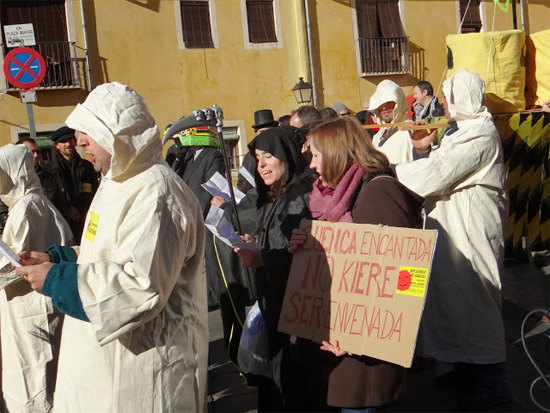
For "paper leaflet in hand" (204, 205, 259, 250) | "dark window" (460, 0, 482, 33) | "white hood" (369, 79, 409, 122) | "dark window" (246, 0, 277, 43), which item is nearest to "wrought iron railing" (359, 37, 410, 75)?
"dark window" (460, 0, 482, 33)

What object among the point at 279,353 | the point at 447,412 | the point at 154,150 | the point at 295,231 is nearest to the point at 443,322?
the point at 447,412

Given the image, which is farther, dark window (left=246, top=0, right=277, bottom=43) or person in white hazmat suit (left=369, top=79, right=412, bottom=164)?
dark window (left=246, top=0, right=277, bottom=43)

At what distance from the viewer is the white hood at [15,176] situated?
427 cm

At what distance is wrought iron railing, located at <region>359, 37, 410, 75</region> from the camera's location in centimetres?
1939

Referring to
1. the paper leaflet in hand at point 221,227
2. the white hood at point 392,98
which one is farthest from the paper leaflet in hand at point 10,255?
the white hood at point 392,98

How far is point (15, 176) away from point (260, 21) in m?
15.0

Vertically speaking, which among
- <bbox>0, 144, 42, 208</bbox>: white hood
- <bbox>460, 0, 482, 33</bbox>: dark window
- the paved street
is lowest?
the paved street

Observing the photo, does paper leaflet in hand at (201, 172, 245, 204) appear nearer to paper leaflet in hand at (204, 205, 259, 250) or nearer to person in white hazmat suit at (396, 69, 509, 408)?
paper leaflet in hand at (204, 205, 259, 250)

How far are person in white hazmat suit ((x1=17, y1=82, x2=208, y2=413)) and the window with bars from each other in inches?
681

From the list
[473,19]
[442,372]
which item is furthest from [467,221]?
[473,19]

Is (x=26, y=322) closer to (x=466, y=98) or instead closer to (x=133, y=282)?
(x=133, y=282)

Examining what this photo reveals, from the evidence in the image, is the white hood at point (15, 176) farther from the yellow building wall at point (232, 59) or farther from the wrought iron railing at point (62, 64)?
the wrought iron railing at point (62, 64)

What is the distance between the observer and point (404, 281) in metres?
2.76

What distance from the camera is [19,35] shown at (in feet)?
28.5
